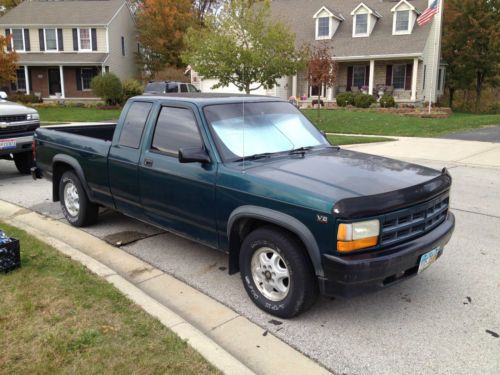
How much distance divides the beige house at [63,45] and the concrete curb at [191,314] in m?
33.8

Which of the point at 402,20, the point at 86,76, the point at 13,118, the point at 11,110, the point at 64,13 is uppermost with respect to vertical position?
the point at 64,13

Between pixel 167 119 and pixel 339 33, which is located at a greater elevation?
pixel 339 33

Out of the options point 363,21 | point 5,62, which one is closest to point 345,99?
point 363,21

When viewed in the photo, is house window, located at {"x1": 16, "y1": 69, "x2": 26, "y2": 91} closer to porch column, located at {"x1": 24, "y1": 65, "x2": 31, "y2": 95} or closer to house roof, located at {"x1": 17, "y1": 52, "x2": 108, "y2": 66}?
porch column, located at {"x1": 24, "y1": 65, "x2": 31, "y2": 95}

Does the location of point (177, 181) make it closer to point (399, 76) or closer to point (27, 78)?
point (399, 76)

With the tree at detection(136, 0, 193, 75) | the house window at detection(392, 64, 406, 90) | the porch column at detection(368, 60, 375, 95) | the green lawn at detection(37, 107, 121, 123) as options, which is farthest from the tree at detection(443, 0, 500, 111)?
the green lawn at detection(37, 107, 121, 123)

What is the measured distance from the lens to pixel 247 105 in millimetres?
4883

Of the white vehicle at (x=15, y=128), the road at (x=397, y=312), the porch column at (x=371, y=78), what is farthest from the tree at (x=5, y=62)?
the road at (x=397, y=312)

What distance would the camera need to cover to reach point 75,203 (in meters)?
6.35

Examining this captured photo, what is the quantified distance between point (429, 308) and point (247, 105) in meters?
2.58

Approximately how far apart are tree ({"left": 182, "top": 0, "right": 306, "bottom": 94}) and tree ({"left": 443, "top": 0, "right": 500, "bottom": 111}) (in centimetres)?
1939

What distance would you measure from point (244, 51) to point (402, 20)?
53.7 feet

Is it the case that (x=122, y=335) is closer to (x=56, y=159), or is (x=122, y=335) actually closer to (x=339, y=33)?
(x=56, y=159)

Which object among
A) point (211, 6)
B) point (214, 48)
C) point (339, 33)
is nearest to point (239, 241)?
point (214, 48)
